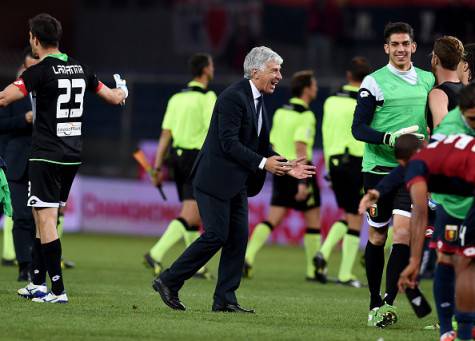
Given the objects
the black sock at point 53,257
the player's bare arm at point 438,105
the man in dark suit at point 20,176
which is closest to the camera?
the player's bare arm at point 438,105

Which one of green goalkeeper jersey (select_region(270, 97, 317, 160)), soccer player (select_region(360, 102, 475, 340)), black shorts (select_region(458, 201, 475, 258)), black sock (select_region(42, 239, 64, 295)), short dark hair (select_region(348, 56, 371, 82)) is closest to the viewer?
soccer player (select_region(360, 102, 475, 340))

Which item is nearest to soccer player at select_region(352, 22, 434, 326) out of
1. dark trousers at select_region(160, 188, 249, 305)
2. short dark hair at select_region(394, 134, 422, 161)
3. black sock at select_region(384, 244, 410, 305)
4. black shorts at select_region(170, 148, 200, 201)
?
black sock at select_region(384, 244, 410, 305)

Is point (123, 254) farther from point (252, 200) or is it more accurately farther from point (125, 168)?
point (125, 168)

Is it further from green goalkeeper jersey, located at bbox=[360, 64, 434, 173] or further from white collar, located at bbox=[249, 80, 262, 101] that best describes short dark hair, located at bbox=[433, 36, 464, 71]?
white collar, located at bbox=[249, 80, 262, 101]

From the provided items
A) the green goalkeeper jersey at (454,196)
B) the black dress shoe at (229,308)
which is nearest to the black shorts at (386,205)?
the black dress shoe at (229,308)

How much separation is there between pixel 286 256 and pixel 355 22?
9.13 metres

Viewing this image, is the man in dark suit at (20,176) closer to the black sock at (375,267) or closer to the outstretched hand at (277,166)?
the outstretched hand at (277,166)

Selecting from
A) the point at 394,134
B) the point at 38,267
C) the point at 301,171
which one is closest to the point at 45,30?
the point at 38,267

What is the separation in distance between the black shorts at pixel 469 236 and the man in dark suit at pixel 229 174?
227 cm

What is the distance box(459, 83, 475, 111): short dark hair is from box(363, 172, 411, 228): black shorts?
187 centimetres

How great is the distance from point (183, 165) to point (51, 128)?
15.2 feet

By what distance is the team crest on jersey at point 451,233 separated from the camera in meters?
8.34

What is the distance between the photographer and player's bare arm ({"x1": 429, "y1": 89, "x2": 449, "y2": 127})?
9.61 m

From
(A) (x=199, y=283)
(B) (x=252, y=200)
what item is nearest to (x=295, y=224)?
(B) (x=252, y=200)
